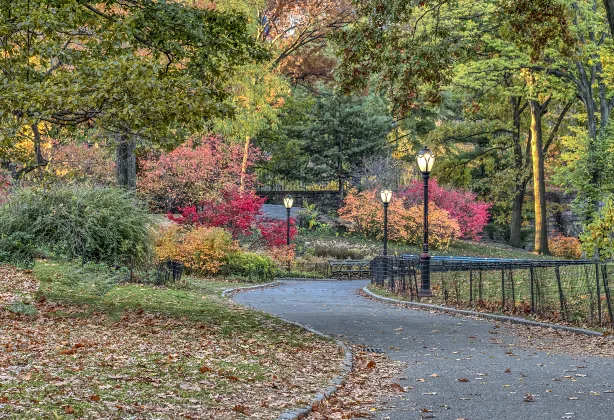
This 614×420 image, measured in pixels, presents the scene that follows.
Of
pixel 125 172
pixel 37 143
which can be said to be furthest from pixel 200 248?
pixel 37 143

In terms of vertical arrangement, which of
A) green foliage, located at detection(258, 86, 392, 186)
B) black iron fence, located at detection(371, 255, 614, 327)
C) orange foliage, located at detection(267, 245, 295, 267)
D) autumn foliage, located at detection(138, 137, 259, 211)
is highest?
green foliage, located at detection(258, 86, 392, 186)

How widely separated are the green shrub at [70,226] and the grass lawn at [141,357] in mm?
2912

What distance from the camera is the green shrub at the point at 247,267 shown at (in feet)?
93.5

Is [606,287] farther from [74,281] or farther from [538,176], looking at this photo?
[538,176]

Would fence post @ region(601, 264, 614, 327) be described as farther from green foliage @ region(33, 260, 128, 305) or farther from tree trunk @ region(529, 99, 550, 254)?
tree trunk @ region(529, 99, 550, 254)

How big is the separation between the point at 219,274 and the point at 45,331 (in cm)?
1782

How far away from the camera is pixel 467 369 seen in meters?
9.96

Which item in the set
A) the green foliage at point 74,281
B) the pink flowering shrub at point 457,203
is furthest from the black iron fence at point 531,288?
the pink flowering shrub at point 457,203

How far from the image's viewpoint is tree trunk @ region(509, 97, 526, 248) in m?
46.0

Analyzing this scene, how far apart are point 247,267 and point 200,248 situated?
7.57 ft

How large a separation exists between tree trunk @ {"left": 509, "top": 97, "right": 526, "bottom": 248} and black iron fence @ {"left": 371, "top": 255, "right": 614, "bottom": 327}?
25572mm

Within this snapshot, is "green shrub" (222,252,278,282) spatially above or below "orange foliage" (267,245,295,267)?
below

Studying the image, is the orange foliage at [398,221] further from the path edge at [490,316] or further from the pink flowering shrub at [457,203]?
the path edge at [490,316]

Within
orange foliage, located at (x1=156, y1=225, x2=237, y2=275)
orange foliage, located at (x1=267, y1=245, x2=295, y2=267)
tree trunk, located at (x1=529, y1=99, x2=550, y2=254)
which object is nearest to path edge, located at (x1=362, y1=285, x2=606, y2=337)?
orange foliage, located at (x1=156, y1=225, x2=237, y2=275)
